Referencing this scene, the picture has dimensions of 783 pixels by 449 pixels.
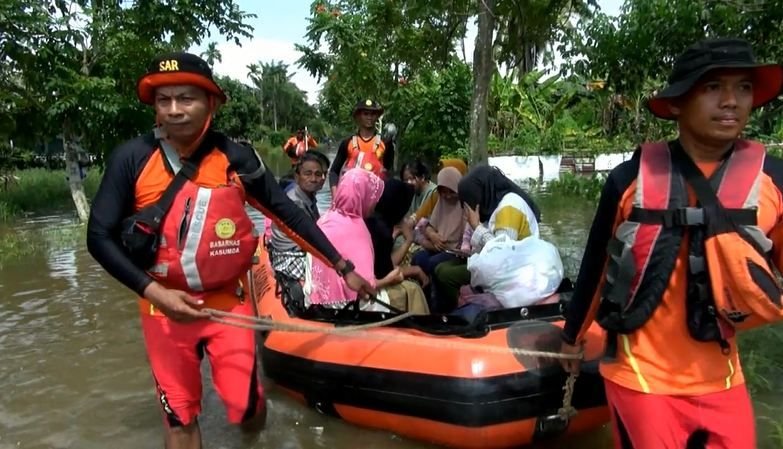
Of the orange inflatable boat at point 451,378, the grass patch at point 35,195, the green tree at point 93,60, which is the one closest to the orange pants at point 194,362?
the orange inflatable boat at point 451,378

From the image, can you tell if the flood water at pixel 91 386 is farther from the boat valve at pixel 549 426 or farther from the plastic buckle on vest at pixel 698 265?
the plastic buckle on vest at pixel 698 265

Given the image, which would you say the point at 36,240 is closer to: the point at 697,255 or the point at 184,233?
the point at 184,233

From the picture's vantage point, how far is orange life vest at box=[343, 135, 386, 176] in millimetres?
7125

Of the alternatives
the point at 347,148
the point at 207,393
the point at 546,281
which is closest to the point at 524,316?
the point at 546,281

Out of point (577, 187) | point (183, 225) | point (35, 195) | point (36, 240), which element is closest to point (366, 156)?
point (183, 225)

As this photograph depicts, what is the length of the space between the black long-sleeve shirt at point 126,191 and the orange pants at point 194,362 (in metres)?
0.27

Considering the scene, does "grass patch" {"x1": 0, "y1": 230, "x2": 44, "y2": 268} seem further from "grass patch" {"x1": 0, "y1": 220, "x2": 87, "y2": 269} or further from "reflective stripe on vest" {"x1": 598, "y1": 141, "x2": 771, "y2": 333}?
"reflective stripe on vest" {"x1": 598, "y1": 141, "x2": 771, "y2": 333}

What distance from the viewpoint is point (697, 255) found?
1893 millimetres

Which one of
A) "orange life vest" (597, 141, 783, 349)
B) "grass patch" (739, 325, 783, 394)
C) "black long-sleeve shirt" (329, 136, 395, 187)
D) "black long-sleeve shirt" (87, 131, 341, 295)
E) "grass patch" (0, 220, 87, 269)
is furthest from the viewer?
"grass patch" (0, 220, 87, 269)

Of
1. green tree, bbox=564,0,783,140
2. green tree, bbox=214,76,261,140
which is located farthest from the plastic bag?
green tree, bbox=214,76,261,140

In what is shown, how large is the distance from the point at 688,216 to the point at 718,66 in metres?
0.40

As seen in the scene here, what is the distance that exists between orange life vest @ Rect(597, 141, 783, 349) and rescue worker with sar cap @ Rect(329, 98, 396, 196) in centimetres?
516

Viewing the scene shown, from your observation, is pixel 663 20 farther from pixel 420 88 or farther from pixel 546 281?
pixel 420 88

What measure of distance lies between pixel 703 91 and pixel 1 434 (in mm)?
3949
